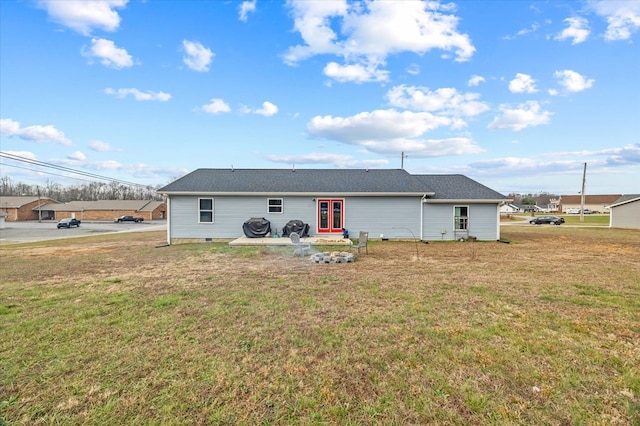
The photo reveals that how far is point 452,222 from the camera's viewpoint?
15039mm

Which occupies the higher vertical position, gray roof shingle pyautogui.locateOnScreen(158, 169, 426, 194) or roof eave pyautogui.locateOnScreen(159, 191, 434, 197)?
gray roof shingle pyautogui.locateOnScreen(158, 169, 426, 194)

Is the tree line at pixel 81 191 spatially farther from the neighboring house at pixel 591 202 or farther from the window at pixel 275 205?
the neighboring house at pixel 591 202

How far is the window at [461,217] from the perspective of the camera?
49.4 feet

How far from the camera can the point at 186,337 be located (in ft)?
12.8

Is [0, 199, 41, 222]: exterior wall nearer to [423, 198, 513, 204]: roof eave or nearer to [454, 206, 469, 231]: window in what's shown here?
[423, 198, 513, 204]: roof eave

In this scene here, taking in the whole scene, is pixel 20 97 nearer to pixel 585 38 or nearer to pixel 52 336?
pixel 52 336

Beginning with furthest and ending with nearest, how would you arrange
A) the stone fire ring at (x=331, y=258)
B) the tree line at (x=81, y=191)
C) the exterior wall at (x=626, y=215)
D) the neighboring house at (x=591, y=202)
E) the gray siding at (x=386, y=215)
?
the tree line at (x=81, y=191) → the neighboring house at (x=591, y=202) → the exterior wall at (x=626, y=215) → the gray siding at (x=386, y=215) → the stone fire ring at (x=331, y=258)

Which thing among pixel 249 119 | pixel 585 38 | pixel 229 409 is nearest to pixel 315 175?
pixel 249 119

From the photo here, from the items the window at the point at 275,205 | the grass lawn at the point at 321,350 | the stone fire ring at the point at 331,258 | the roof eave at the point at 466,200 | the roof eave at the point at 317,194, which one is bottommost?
the grass lawn at the point at 321,350

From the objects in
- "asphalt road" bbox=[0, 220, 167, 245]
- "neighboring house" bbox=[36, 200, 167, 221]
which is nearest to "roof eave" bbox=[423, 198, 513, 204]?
"asphalt road" bbox=[0, 220, 167, 245]

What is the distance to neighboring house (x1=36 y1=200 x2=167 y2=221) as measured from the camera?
182 feet

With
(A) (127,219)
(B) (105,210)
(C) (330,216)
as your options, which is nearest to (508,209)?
(C) (330,216)

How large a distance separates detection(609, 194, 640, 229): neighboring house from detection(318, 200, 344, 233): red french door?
27987 millimetres

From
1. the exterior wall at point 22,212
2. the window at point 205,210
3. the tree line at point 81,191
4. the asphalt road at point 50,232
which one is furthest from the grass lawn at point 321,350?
the tree line at point 81,191
